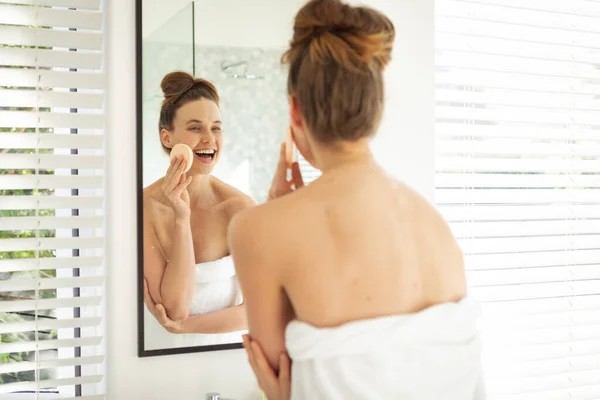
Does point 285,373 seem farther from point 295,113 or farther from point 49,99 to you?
point 49,99

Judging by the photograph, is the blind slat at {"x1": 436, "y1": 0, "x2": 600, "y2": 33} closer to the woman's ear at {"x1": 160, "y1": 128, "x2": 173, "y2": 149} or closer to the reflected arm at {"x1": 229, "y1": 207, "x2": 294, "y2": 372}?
the woman's ear at {"x1": 160, "y1": 128, "x2": 173, "y2": 149}

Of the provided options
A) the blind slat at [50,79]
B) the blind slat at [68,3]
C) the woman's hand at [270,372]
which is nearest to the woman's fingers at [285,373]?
the woman's hand at [270,372]

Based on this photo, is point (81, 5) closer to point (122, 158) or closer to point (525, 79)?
point (122, 158)

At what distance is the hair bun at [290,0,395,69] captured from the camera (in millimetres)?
1113

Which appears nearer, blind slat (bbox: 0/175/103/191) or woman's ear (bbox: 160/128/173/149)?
blind slat (bbox: 0/175/103/191)

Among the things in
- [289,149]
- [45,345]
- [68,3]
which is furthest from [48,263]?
[289,149]

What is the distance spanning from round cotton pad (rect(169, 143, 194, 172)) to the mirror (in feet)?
0.04

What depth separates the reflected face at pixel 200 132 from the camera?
182cm

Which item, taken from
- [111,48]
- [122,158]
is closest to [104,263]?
[122,158]

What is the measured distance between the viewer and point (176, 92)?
5.93 feet

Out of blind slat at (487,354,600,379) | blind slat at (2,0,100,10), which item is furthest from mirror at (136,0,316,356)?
blind slat at (487,354,600,379)

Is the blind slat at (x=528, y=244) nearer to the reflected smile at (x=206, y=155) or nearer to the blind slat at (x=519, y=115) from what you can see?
the blind slat at (x=519, y=115)

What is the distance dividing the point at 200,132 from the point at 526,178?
3.87ft

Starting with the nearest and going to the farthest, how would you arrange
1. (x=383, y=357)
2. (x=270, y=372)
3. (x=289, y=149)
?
1. (x=383, y=357)
2. (x=270, y=372)
3. (x=289, y=149)
